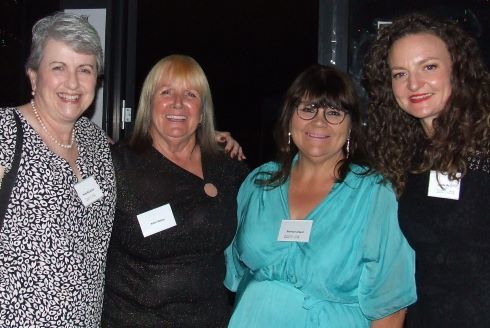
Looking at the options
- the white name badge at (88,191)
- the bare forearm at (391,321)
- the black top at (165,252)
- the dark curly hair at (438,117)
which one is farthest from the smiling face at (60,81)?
the bare forearm at (391,321)

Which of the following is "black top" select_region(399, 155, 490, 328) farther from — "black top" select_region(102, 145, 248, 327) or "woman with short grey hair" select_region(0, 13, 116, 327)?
"woman with short grey hair" select_region(0, 13, 116, 327)

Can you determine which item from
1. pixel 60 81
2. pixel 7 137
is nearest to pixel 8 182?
pixel 7 137

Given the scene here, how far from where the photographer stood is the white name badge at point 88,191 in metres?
2.04

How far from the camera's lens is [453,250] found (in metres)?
1.94

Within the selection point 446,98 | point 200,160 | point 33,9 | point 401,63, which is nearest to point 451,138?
point 446,98

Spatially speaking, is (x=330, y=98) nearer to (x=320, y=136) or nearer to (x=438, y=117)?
(x=320, y=136)

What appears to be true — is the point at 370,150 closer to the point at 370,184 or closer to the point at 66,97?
the point at 370,184

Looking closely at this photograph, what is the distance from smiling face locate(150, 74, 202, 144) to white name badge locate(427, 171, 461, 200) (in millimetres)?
1027

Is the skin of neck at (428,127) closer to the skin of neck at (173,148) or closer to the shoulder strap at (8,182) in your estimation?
the skin of neck at (173,148)

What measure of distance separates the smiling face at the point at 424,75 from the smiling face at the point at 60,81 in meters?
1.14

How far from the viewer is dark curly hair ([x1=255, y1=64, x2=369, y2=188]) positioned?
2.32 metres

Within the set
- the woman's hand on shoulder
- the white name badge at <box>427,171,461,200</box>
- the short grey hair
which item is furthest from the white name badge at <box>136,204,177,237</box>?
the white name badge at <box>427,171,461,200</box>

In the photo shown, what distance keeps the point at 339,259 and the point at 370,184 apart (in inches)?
12.6

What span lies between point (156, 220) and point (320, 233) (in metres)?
0.65
